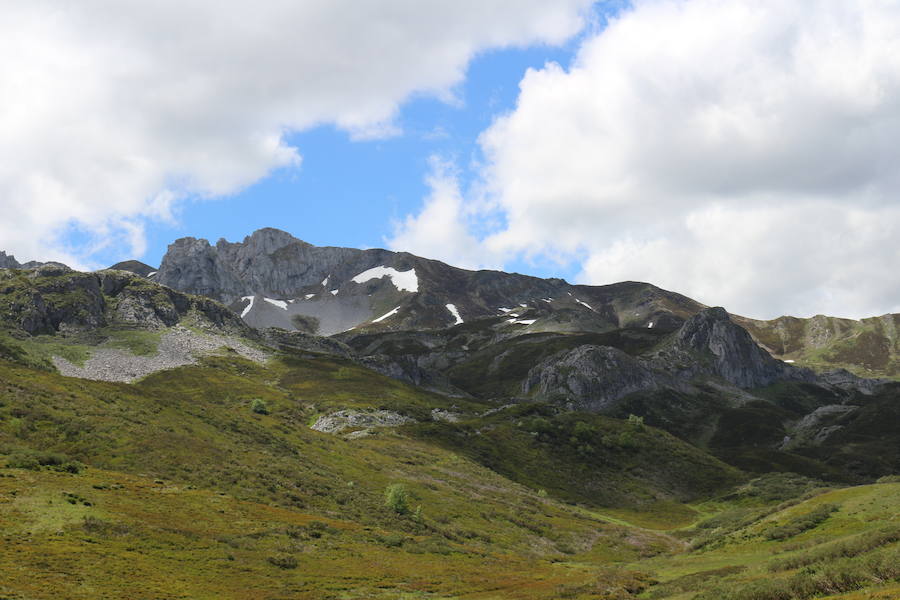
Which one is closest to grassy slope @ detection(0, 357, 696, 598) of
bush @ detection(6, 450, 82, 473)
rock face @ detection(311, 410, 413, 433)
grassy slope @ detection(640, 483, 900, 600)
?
bush @ detection(6, 450, 82, 473)

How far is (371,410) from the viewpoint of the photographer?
15100 cm

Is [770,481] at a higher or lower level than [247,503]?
lower

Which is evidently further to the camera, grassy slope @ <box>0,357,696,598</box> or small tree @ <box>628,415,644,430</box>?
small tree @ <box>628,415,644,430</box>

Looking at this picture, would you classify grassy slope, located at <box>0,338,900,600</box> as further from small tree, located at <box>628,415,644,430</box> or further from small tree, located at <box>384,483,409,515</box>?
small tree, located at <box>628,415,644,430</box>

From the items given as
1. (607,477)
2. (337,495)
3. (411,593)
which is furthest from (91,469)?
(607,477)

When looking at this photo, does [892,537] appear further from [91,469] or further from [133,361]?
[133,361]

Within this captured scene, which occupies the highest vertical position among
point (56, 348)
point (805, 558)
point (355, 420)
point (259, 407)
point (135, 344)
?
point (135, 344)

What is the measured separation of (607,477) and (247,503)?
97.2 meters

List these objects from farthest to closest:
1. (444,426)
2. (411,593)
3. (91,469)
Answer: (444,426)
(91,469)
(411,593)

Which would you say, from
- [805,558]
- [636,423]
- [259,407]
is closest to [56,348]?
[259,407]

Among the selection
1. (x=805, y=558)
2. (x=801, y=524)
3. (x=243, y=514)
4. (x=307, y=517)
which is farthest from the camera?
(x=307, y=517)

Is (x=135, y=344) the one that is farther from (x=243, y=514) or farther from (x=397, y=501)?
(x=243, y=514)

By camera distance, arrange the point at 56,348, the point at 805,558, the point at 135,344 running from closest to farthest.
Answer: the point at 805,558, the point at 56,348, the point at 135,344

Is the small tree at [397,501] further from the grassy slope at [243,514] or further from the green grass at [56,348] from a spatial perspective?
the green grass at [56,348]
